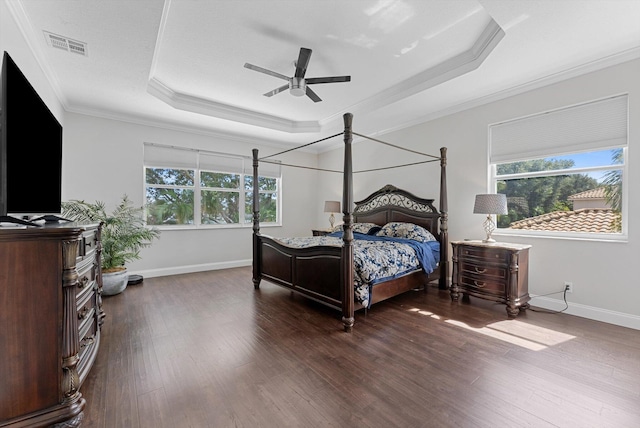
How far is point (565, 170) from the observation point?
3232 mm

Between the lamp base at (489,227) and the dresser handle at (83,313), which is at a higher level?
the lamp base at (489,227)

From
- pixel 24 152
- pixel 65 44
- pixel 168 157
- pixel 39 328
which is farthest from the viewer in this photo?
pixel 168 157

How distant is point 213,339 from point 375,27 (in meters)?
3.28

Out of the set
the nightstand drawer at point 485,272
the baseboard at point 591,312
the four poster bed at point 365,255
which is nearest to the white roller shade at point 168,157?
the four poster bed at point 365,255

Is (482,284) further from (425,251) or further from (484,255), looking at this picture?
(425,251)

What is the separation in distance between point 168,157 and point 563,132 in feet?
19.1

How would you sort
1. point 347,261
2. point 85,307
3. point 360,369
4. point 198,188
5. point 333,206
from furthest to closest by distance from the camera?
point 333,206 < point 198,188 < point 347,261 < point 360,369 < point 85,307

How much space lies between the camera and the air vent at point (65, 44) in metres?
2.47

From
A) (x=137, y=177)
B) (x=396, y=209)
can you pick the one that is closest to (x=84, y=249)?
Answer: (x=137, y=177)

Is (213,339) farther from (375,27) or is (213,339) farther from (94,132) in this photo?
(94,132)

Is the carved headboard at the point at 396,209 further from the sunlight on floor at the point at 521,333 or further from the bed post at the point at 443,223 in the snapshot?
the sunlight on floor at the point at 521,333

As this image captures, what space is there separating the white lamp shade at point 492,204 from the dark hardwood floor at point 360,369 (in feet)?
3.85

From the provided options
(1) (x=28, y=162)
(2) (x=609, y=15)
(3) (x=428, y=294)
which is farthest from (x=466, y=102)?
(1) (x=28, y=162)

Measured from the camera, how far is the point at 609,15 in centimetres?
224
